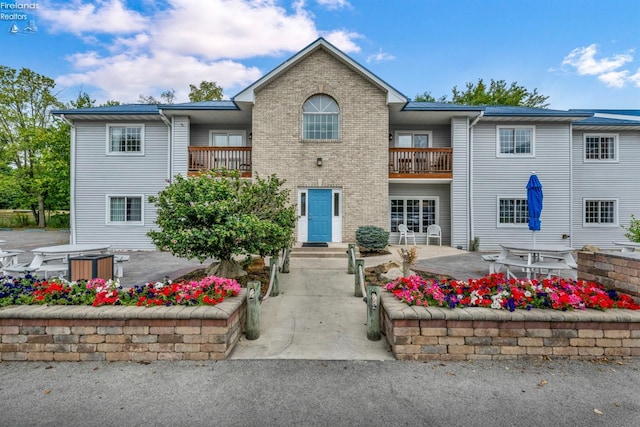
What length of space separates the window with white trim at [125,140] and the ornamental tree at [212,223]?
844 centimetres

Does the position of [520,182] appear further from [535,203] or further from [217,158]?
[217,158]

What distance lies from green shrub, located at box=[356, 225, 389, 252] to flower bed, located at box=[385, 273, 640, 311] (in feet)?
20.4

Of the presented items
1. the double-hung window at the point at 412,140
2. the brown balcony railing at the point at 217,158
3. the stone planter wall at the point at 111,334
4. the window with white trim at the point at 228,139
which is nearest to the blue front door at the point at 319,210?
the brown balcony railing at the point at 217,158

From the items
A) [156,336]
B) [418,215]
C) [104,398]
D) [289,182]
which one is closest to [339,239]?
[289,182]

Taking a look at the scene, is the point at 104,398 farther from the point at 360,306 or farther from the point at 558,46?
the point at 558,46

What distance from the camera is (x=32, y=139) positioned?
72.0 feet

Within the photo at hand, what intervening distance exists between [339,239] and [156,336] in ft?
28.4

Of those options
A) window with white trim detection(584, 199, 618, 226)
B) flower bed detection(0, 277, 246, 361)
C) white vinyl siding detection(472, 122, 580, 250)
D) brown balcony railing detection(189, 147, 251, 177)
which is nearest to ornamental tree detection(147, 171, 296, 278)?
flower bed detection(0, 277, 246, 361)

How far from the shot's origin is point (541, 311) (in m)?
3.54

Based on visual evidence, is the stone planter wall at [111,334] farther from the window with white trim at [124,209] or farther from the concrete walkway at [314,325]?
the window with white trim at [124,209]

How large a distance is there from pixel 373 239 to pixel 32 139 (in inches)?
1099

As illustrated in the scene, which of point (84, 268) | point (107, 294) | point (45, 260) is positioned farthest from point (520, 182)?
point (45, 260)

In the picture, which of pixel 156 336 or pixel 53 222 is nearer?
pixel 156 336

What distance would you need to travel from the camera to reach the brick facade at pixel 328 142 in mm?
11609
